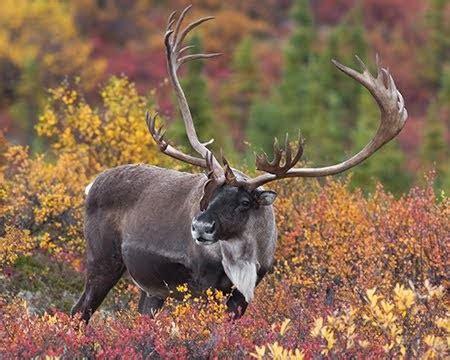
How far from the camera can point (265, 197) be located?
9.45 metres

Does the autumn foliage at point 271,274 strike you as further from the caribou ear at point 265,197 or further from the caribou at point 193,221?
the caribou ear at point 265,197

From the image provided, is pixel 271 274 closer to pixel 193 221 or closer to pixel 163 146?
pixel 163 146

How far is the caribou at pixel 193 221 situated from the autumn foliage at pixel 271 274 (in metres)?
0.24

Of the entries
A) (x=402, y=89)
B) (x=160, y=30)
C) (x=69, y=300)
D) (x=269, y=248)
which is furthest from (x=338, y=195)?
(x=160, y=30)

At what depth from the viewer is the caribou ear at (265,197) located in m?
9.43

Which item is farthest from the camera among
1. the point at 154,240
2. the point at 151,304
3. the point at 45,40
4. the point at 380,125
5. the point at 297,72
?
the point at 45,40

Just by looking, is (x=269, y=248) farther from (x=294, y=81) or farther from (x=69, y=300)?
(x=294, y=81)

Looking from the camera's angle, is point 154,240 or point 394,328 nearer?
point 394,328

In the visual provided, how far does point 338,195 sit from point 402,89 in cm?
5210

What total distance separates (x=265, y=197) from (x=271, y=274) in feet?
8.98

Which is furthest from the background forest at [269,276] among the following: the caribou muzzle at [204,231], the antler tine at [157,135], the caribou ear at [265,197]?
the antler tine at [157,135]

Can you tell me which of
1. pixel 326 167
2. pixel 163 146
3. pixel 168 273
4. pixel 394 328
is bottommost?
pixel 168 273

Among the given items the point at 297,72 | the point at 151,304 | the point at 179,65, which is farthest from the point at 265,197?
the point at 297,72

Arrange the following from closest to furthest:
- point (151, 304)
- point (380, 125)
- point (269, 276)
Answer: point (380, 125) < point (151, 304) < point (269, 276)
